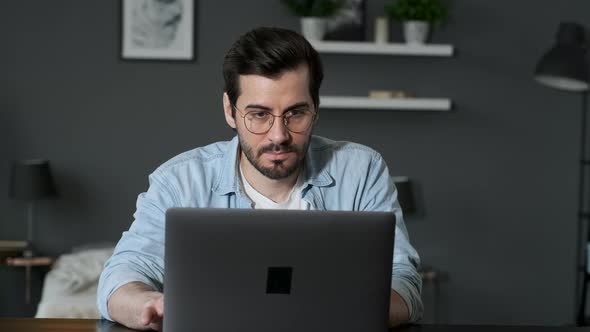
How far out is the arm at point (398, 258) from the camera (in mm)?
1634

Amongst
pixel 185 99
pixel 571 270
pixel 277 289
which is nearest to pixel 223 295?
pixel 277 289

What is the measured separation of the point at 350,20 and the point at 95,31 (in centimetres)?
133

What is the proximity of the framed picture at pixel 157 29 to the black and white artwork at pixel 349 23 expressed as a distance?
2.41 ft

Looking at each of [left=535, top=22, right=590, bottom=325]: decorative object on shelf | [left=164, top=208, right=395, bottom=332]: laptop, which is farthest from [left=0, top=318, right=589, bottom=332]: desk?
[left=535, top=22, right=590, bottom=325]: decorative object on shelf

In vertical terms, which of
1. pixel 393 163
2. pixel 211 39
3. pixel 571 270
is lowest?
pixel 571 270

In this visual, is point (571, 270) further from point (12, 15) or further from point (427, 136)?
point (12, 15)

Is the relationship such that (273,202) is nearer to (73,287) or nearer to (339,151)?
(339,151)

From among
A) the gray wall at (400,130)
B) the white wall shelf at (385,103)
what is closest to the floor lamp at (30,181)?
the gray wall at (400,130)

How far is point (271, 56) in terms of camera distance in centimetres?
185

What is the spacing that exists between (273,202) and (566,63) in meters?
2.58

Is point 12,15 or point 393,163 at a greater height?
point 12,15

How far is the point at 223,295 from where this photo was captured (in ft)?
4.24

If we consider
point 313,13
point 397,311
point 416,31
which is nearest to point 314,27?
point 313,13

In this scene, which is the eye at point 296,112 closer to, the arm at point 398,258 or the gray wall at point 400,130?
the arm at point 398,258
